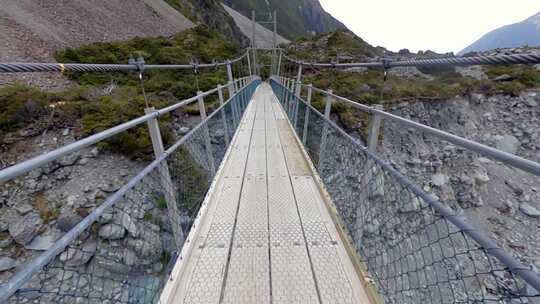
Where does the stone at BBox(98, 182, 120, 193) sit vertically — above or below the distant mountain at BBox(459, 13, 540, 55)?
below

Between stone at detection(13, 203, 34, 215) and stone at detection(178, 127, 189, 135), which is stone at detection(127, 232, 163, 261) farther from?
stone at detection(178, 127, 189, 135)

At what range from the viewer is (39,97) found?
503 centimetres

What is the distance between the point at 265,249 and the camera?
61.9 inches

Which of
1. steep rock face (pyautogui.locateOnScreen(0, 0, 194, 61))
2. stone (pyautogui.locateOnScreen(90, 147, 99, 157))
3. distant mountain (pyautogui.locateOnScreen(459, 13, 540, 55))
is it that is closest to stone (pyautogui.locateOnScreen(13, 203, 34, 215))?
stone (pyautogui.locateOnScreen(90, 147, 99, 157))

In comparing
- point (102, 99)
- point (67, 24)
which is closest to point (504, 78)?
point (102, 99)

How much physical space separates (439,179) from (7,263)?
9111 millimetres

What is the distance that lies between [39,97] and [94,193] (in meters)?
2.89

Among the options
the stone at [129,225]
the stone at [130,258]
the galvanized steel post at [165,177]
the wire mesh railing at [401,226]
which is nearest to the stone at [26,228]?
the stone at [129,225]

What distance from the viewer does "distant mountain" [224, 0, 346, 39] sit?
66338 mm

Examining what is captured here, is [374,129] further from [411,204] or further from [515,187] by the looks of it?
[515,187]

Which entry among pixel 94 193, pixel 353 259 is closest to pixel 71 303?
pixel 94 193

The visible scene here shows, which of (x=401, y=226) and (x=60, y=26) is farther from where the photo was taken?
(x=60, y=26)

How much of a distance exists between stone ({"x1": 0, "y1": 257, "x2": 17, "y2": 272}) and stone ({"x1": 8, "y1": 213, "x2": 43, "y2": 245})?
8.4 inches

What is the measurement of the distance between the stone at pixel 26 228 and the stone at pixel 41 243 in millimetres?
58
